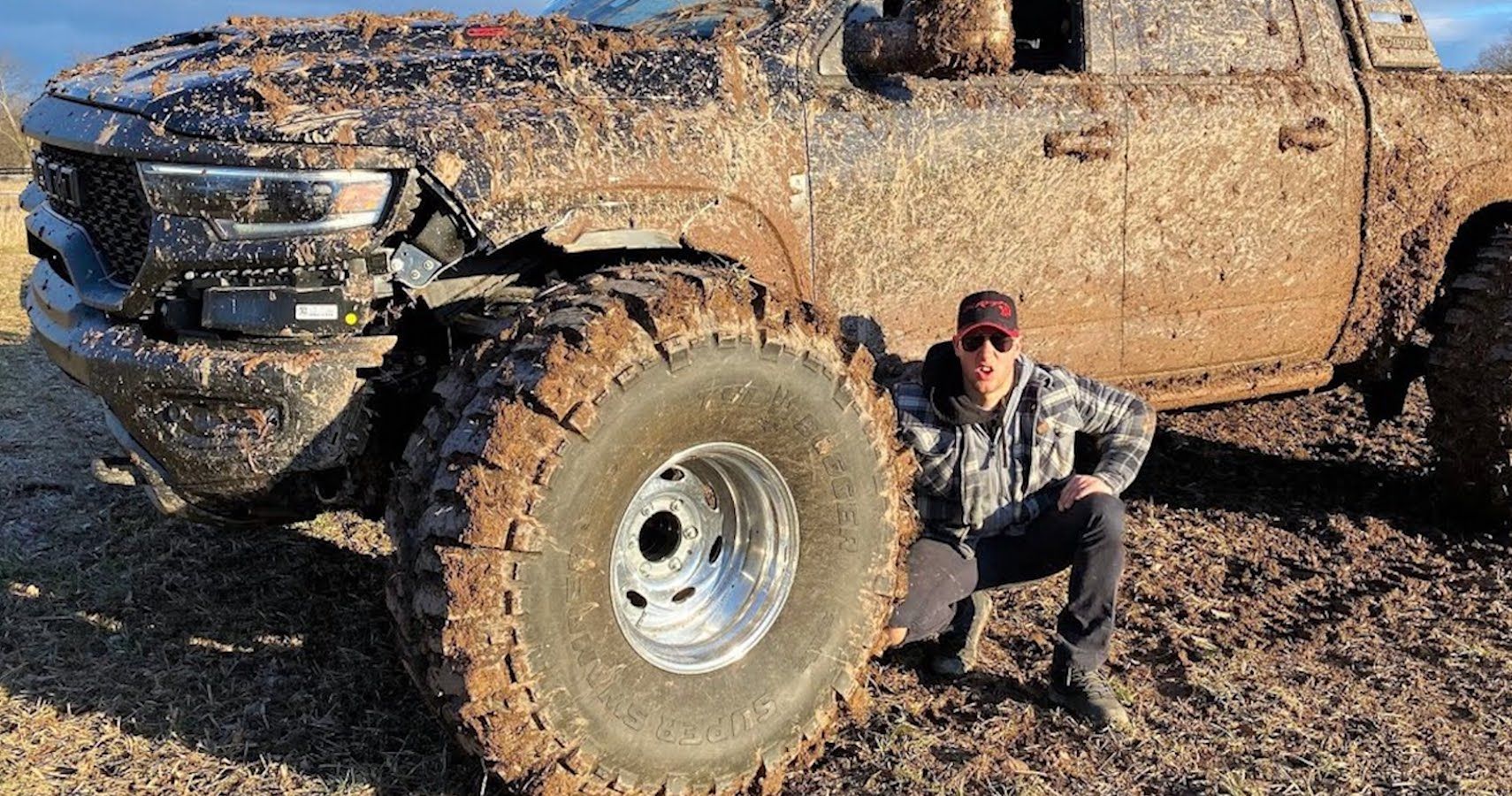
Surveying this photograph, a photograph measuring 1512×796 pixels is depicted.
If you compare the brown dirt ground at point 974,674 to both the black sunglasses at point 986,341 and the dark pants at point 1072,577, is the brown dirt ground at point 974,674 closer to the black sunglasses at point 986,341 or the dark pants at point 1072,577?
the dark pants at point 1072,577

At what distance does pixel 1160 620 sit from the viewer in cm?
412

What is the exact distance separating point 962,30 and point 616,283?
3.87 feet

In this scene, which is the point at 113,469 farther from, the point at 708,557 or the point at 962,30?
the point at 962,30

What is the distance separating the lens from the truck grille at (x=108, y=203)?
304 cm

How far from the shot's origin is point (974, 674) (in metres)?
3.72

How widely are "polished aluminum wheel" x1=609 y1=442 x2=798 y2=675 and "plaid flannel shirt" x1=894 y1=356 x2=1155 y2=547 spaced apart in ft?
2.37

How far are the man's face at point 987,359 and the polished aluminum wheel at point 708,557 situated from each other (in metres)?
0.75

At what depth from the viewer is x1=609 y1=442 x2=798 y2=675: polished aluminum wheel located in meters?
3.08

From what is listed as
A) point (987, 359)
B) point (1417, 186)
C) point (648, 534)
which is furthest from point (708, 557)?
point (1417, 186)

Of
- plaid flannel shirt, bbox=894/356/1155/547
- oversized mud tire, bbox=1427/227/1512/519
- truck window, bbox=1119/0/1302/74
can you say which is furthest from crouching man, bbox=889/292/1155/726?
oversized mud tire, bbox=1427/227/1512/519

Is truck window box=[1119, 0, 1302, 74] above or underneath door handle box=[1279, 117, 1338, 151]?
above

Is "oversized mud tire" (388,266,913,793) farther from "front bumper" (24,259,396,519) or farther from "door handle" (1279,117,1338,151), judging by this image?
"door handle" (1279,117,1338,151)

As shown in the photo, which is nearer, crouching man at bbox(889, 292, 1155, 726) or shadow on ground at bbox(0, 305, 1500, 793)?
shadow on ground at bbox(0, 305, 1500, 793)

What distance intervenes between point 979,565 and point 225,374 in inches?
84.9
